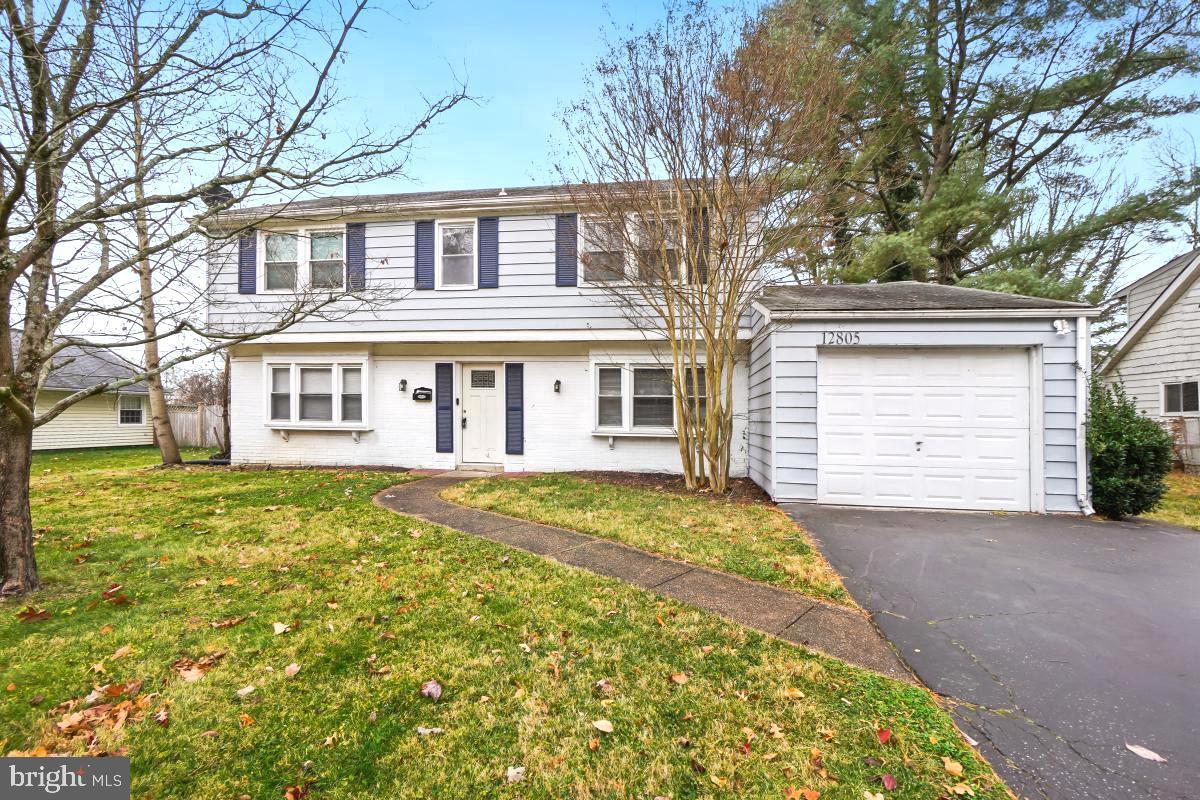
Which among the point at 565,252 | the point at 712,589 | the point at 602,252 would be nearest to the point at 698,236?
the point at 602,252

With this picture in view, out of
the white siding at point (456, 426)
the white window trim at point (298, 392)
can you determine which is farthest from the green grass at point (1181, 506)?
the white window trim at point (298, 392)

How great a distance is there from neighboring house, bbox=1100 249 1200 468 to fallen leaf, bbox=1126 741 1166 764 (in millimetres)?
11070

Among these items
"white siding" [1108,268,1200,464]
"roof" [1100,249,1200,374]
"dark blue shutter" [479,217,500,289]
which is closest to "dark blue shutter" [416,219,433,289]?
"dark blue shutter" [479,217,500,289]

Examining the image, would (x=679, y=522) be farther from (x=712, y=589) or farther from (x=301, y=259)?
(x=301, y=259)

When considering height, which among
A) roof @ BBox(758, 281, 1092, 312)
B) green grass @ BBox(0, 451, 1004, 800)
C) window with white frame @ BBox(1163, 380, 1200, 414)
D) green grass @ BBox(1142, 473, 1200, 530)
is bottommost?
green grass @ BBox(1142, 473, 1200, 530)

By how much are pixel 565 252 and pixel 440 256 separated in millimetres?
2503

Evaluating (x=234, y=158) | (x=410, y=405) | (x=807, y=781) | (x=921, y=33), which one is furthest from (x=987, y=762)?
(x=921, y=33)

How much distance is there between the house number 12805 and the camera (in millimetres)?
6523

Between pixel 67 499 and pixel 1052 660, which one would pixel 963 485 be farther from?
pixel 67 499

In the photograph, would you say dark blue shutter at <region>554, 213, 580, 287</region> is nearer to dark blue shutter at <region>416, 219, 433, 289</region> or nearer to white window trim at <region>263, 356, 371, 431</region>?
dark blue shutter at <region>416, 219, 433, 289</region>

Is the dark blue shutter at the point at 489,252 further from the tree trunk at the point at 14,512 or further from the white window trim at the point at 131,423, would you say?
the white window trim at the point at 131,423

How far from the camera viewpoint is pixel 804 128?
6.44 meters

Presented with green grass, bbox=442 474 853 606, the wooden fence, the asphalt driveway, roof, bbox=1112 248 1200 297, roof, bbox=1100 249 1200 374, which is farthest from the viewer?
the wooden fence

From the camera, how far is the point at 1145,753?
2037mm
